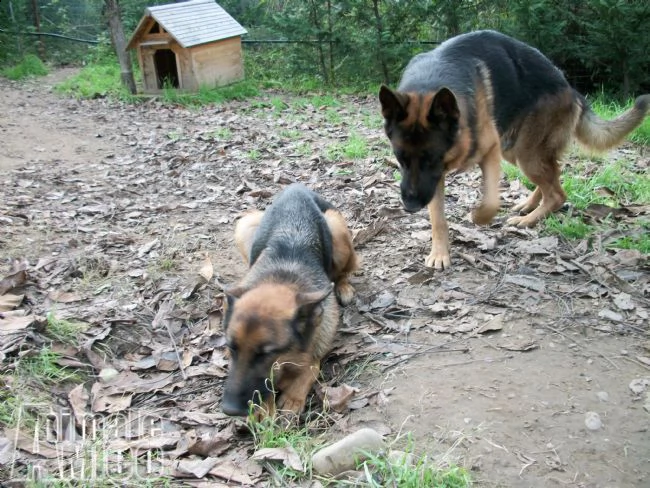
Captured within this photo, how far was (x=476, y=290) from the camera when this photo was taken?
442 cm

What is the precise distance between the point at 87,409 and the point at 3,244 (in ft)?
8.79

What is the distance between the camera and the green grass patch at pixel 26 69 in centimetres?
1543

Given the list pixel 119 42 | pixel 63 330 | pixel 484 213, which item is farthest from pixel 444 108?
pixel 119 42

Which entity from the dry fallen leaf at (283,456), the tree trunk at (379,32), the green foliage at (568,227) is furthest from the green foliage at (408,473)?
the tree trunk at (379,32)

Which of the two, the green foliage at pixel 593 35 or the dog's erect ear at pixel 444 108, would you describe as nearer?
the dog's erect ear at pixel 444 108

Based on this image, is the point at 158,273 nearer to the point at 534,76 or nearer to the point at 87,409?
the point at 87,409

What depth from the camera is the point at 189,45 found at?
39.5 ft

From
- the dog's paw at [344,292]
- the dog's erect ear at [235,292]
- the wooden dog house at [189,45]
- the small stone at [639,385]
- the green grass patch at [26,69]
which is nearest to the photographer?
the small stone at [639,385]

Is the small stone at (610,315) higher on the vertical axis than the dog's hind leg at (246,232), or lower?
lower

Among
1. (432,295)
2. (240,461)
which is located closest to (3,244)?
(240,461)

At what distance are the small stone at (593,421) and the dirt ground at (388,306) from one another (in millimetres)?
14

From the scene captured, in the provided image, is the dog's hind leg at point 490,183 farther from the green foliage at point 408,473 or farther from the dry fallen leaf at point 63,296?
the dry fallen leaf at point 63,296

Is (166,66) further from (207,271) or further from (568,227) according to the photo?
(568,227)

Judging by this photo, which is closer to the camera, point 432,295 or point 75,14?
point 432,295
